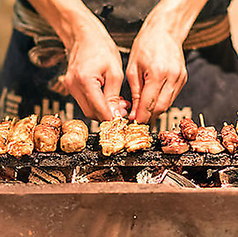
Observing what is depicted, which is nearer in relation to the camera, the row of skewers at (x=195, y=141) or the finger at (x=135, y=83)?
the row of skewers at (x=195, y=141)

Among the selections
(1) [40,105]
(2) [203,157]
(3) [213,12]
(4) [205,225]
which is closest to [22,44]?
(1) [40,105]

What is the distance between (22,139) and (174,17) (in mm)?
1930

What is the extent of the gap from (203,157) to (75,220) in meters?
1.16

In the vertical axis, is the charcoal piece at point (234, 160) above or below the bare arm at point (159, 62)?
below

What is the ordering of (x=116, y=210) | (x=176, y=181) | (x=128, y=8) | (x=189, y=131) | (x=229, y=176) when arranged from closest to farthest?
(x=116, y=210)
(x=176, y=181)
(x=229, y=176)
(x=189, y=131)
(x=128, y=8)

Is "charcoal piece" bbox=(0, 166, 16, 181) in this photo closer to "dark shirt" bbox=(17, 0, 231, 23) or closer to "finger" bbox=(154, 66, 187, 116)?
"finger" bbox=(154, 66, 187, 116)

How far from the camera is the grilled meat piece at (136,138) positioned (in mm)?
2133

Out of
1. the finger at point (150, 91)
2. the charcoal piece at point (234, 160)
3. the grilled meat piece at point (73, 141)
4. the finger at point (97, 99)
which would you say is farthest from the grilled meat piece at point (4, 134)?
the charcoal piece at point (234, 160)

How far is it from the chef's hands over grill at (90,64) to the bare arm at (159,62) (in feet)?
0.61

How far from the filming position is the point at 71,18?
270 cm

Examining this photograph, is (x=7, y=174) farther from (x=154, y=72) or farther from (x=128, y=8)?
(x=128, y=8)

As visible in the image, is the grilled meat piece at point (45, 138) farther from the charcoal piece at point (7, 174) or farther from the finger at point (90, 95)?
the finger at point (90, 95)

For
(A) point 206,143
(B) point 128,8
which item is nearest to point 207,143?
(A) point 206,143

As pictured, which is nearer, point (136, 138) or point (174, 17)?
point (136, 138)
